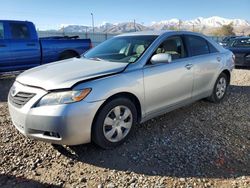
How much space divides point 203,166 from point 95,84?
1.70 m

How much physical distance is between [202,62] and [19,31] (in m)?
5.91

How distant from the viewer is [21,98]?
3605 millimetres

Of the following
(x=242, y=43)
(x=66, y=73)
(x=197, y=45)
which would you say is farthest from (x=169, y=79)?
(x=242, y=43)

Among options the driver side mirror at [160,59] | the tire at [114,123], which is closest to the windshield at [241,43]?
the driver side mirror at [160,59]

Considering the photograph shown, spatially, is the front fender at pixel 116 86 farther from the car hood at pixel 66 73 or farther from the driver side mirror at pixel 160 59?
the driver side mirror at pixel 160 59

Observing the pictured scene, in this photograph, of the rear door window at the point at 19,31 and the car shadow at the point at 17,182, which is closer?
the car shadow at the point at 17,182

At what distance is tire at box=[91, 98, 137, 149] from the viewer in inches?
141

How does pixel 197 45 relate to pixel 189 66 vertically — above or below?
above

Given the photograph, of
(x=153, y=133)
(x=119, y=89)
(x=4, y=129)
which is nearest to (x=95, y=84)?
(x=119, y=89)

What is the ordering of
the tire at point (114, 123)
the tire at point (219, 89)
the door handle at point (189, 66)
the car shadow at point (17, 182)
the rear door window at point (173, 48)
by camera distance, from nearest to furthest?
1. the car shadow at point (17, 182)
2. the tire at point (114, 123)
3. the rear door window at point (173, 48)
4. the door handle at point (189, 66)
5. the tire at point (219, 89)

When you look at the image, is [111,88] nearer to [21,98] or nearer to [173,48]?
[21,98]

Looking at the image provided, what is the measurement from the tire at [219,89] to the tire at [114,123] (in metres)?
2.51

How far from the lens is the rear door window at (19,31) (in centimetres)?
845

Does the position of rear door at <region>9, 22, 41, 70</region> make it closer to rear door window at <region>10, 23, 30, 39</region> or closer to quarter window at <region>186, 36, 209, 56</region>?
rear door window at <region>10, 23, 30, 39</region>
